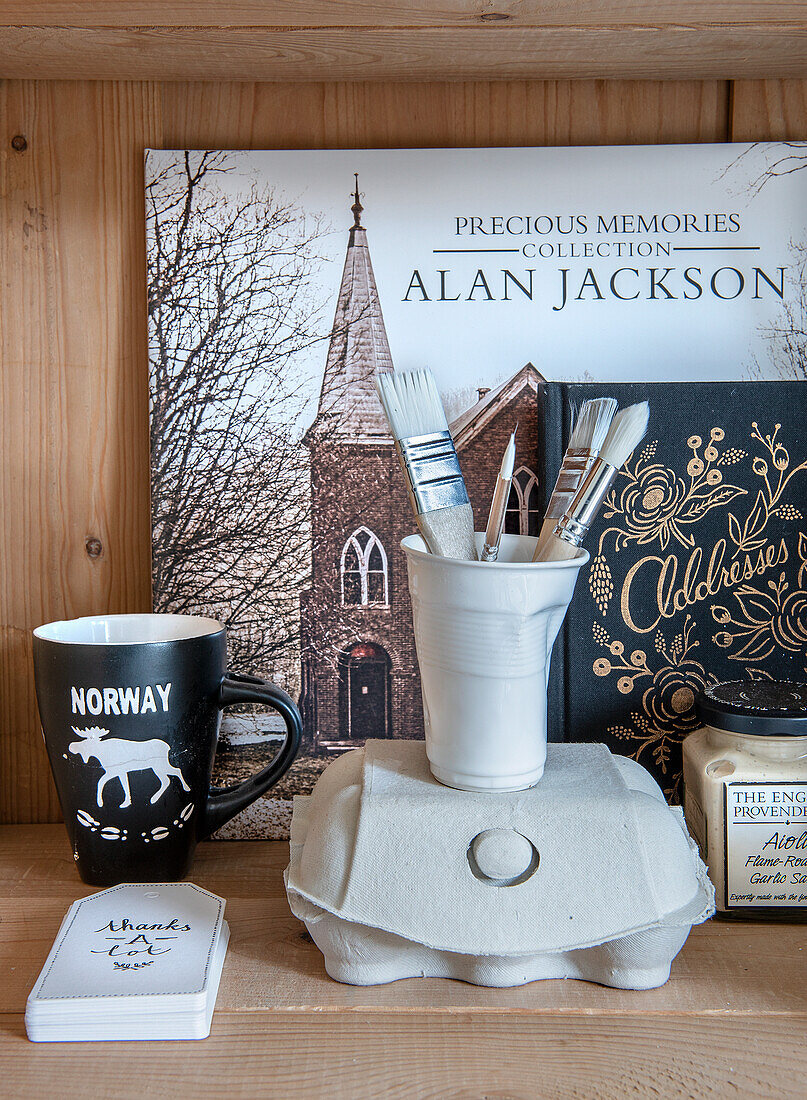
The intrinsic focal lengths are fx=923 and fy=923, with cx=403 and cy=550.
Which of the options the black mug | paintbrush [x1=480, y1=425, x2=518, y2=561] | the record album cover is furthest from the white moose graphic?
paintbrush [x1=480, y1=425, x2=518, y2=561]

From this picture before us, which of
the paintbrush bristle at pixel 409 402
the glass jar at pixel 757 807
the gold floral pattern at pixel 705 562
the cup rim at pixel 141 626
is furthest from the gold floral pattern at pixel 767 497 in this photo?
the cup rim at pixel 141 626

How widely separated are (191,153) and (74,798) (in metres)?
0.41

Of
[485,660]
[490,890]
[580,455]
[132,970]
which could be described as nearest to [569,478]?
[580,455]

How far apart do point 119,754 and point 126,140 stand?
0.40m

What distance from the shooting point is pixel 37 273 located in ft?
2.01

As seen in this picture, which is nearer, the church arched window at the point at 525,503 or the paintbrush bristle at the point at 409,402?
the paintbrush bristle at the point at 409,402

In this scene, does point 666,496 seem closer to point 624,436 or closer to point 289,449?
point 624,436

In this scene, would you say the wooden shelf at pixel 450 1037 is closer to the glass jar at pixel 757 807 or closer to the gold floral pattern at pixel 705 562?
the glass jar at pixel 757 807

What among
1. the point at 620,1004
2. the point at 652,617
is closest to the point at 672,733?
the point at 652,617

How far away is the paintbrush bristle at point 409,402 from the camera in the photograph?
0.48m

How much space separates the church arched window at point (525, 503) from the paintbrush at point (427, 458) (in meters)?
0.13

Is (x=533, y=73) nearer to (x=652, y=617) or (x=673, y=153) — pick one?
(x=673, y=153)

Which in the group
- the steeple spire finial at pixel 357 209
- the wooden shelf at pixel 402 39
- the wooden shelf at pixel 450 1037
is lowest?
the wooden shelf at pixel 450 1037

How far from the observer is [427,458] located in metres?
0.48
